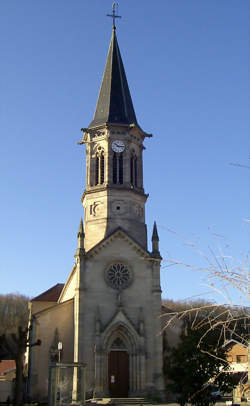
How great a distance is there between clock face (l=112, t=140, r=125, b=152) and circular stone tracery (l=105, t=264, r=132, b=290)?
10.4 m

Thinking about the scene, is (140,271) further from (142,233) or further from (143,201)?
(143,201)

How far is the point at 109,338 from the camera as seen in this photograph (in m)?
34.1

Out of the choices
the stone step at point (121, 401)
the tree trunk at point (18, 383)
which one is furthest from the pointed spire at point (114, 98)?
the tree trunk at point (18, 383)

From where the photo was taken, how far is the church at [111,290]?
33.5 m

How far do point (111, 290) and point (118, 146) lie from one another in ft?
41.8

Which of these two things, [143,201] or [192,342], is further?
[143,201]

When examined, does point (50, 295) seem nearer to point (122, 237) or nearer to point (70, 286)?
point (70, 286)

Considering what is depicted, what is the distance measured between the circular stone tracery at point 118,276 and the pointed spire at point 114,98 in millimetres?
13092

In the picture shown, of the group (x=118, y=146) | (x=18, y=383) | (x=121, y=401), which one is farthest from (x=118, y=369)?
(x=118, y=146)

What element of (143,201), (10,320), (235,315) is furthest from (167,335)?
(10,320)

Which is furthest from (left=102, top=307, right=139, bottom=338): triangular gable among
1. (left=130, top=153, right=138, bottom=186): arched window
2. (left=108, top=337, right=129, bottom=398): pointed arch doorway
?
(left=130, top=153, right=138, bottom=186): arched window

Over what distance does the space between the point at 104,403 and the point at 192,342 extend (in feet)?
39.9

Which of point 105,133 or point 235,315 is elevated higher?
point 105,133

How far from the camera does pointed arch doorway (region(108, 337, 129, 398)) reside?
3372 centimetres
